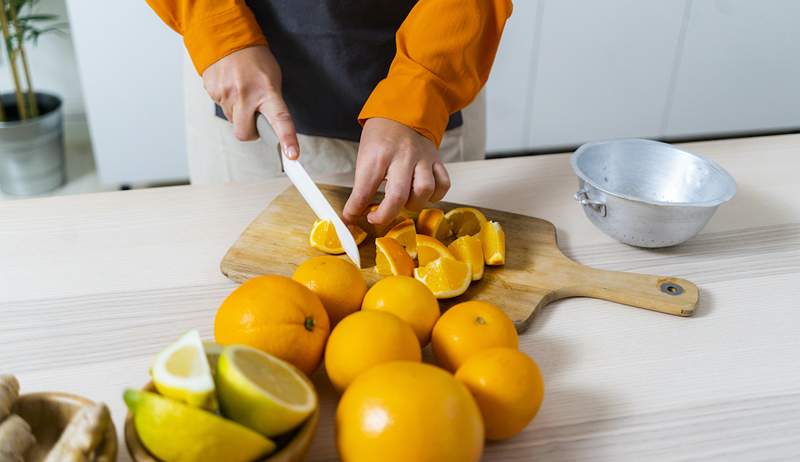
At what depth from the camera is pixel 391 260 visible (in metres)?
0.91

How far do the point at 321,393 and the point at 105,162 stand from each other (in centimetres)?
203

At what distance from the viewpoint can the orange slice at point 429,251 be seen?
919 mm

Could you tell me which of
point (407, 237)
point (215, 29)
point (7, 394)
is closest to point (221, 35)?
point (215, 29)

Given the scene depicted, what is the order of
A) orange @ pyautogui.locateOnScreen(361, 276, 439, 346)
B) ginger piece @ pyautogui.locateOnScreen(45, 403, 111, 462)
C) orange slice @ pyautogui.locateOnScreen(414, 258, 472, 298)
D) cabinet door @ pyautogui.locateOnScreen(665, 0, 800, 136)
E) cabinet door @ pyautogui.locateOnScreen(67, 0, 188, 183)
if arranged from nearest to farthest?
ginger piece @ pyautogui.locateOnScreen(45, 403, 111, 462)
orange @ pyautogui.locateOnScreen(361, 276, 439, 346)
orange slice @ pyautogui.locateOnScreen(414, 258, 472, 298)
cabinet door @ pyautogui.locateOnScreen(67, 0, 188, 183)
cabinet door @ pyautogui.locateOnScreen(665, 0, 800, 136)

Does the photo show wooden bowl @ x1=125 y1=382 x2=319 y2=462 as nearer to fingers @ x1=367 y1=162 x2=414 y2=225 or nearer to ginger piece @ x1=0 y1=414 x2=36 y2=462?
ginger piece @ x1=0 y1=414 x2=36 y2=462

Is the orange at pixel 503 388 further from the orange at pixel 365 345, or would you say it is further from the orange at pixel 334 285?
the orange at pixel 334 285

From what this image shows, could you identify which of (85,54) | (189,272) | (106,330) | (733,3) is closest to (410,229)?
(189,272)

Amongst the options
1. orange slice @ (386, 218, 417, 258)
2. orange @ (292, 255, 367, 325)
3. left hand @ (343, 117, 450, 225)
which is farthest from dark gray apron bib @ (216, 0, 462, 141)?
orange @ (292, 255, 367, 325)

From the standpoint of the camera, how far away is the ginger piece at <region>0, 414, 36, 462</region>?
0.53 meters

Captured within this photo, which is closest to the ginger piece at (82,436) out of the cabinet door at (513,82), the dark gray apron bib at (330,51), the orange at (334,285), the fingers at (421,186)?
the orange at (334,285)

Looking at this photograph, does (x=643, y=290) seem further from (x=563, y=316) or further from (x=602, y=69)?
(x=602, y=69)

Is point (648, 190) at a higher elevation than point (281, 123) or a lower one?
lower

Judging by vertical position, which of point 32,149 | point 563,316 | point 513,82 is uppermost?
point 563,316

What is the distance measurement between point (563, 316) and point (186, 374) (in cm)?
48
